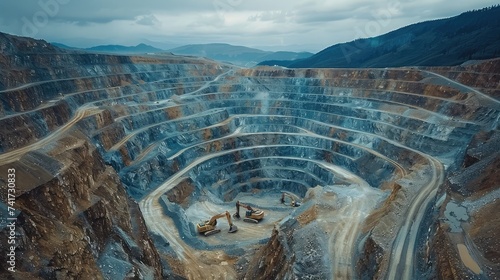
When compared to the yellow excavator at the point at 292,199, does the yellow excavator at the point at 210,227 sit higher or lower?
higher

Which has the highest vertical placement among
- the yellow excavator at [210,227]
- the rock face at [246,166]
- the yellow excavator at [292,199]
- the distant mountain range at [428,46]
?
the distant mountain range at [428,46]

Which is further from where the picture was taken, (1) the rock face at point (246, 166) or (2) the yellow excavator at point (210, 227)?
(2) the yellow excavator at point (210, 227)

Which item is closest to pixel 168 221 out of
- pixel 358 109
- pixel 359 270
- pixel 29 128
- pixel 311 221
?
pixel 311 221

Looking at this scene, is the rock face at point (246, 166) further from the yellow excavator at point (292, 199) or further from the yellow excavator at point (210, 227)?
the yellow excavator at point (292, 199)

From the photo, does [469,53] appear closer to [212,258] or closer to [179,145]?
[179,145]

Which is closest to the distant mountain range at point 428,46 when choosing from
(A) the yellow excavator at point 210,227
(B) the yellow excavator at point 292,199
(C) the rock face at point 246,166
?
(C) the rock face at point 246,166

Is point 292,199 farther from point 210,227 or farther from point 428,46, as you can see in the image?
point 428,46

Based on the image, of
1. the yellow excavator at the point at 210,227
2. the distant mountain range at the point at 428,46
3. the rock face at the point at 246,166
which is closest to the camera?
the rock face at the point at 246,166
